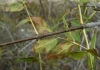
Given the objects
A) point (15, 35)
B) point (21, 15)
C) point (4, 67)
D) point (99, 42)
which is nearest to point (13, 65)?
point (4, 67)

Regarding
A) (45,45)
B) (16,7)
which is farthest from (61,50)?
(16,7)

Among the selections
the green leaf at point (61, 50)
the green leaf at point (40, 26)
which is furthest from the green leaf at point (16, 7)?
the green leaf at point (61, 50)

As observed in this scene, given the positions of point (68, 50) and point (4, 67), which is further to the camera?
point (4, 67)

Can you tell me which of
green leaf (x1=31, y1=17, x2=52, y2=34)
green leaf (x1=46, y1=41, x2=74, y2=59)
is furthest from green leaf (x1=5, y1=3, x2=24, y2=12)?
green leaf (x1=46, y1=41, x2=74, y2=59)

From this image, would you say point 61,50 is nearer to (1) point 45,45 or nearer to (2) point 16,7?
(1) point 45,45

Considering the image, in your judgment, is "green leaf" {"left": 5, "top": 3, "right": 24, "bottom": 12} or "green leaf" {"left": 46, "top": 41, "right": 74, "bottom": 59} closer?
"green leaf" {"left": 46, "top": 41, "right": 74, "bottom": 59}

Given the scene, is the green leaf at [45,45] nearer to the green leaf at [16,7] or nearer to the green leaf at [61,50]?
the green leaf at [61,50]

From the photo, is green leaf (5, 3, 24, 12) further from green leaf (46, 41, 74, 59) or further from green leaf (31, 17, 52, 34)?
green leaf (46, 41, 74, 59)

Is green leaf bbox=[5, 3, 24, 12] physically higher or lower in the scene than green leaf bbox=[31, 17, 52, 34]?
higher

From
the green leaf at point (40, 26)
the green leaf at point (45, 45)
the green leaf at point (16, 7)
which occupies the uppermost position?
the green leaf at point (16, 7)

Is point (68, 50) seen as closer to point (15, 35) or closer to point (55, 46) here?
point (55, 46)

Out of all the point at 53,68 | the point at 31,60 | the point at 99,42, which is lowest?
the point at 53,68
